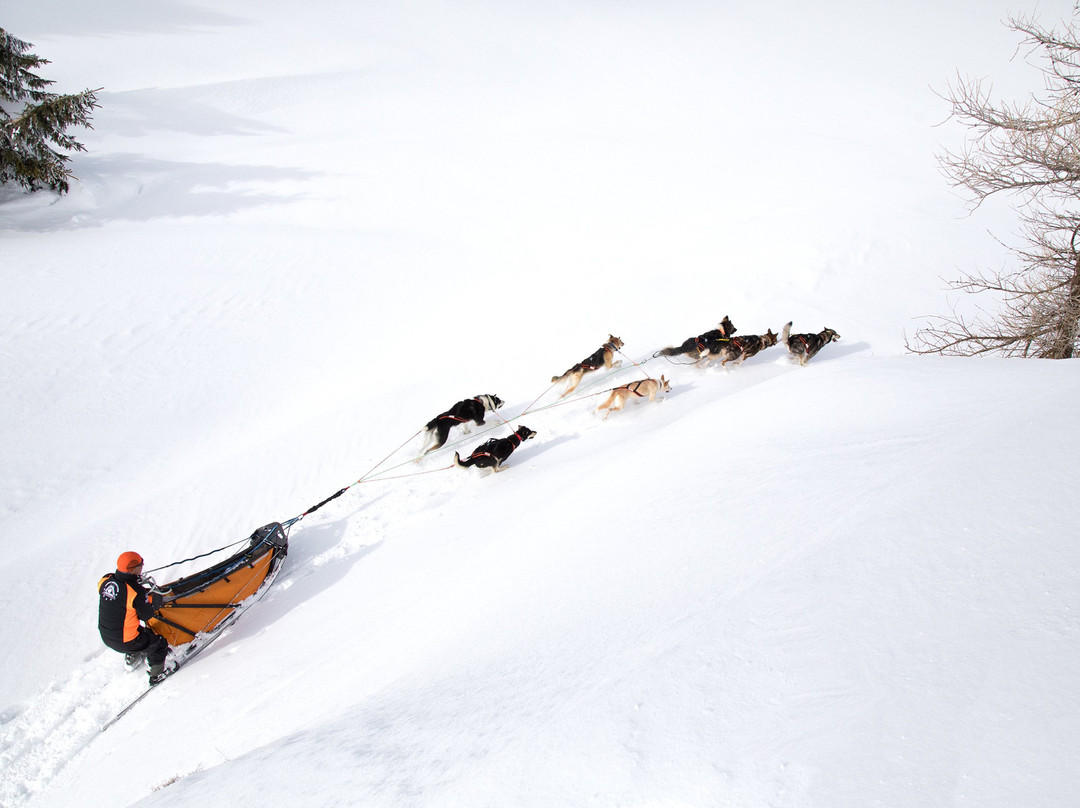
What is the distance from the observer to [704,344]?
7320 millimetres

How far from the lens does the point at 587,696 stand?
2150 millimetres

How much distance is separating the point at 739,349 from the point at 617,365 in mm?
1601

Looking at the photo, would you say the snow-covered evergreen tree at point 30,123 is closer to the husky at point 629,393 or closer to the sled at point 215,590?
the sled at point 215,590

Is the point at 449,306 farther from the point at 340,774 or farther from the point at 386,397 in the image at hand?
the point at 340,774

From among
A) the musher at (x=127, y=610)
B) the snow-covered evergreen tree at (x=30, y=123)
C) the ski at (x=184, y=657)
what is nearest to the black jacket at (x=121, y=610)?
the musher at (x=127, y=610)

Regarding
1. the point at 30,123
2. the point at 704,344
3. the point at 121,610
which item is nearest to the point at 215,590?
the point at 121,610

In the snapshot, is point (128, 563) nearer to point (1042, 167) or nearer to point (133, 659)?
point (133, 659)

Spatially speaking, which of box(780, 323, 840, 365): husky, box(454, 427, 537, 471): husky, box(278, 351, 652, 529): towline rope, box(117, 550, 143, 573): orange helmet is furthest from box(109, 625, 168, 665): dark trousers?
box(780, 323, 840, 365): husky

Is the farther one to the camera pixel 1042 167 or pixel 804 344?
pixel 804 344

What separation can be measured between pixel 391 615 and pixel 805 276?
357 inches

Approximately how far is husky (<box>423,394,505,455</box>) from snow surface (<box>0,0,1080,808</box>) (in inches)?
11.5

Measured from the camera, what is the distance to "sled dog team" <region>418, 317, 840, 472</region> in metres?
6.31

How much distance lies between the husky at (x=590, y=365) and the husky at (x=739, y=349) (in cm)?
128

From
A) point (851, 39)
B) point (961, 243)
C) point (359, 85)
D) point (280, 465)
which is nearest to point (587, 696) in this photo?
point (280, 465)
